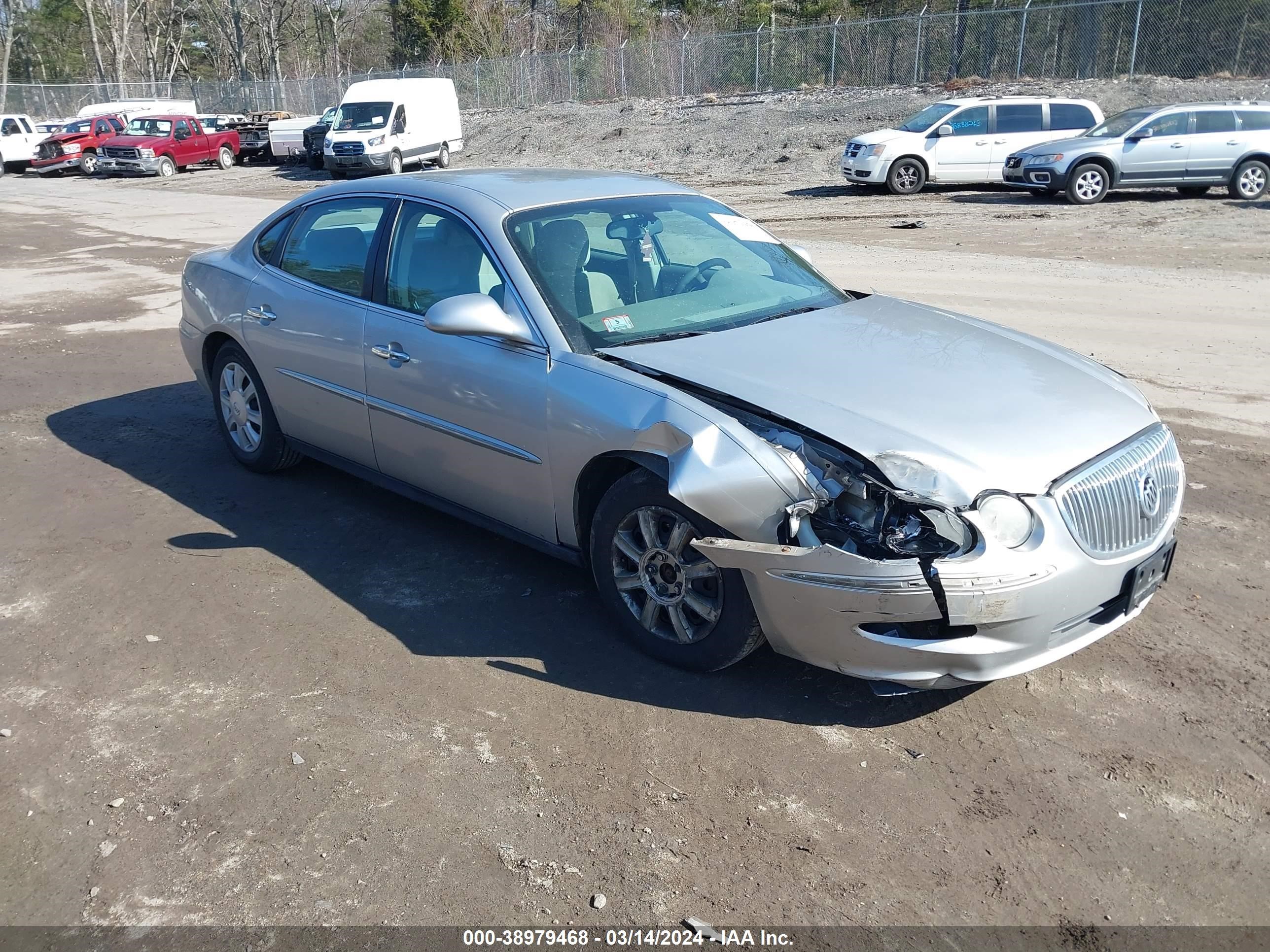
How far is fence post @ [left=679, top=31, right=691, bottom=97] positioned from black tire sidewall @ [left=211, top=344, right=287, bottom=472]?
3437 centimetres

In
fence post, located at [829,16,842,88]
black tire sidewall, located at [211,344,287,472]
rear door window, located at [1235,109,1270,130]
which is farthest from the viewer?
fence post, located at [829,16,842,88]

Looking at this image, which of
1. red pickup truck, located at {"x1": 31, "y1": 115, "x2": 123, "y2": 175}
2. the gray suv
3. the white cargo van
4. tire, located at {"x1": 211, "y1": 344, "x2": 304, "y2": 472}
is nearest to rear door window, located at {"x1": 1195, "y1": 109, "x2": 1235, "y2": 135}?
the gray suv

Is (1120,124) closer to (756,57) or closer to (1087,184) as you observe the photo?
(1087,184)

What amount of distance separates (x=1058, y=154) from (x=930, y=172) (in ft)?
9.45

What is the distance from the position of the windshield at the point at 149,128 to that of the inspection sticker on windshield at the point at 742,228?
3521cm

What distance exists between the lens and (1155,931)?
8.98 feet

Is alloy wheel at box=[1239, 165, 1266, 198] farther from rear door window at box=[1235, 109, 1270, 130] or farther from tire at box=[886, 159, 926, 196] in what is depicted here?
tire at box=[886, 159, 926, 196]

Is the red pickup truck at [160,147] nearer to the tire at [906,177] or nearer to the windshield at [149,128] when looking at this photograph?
A: the windshield at [149,128]

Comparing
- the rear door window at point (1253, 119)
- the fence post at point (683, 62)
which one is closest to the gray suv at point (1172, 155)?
the rear door window at point (1253, 119)

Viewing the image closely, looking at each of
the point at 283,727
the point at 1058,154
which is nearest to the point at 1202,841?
the point at 283,727

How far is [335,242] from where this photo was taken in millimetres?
5383

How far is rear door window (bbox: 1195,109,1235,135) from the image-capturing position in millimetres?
18562

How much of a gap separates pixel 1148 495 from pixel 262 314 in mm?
4351

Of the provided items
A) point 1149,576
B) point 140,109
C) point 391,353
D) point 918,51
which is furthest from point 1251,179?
point 140,109
